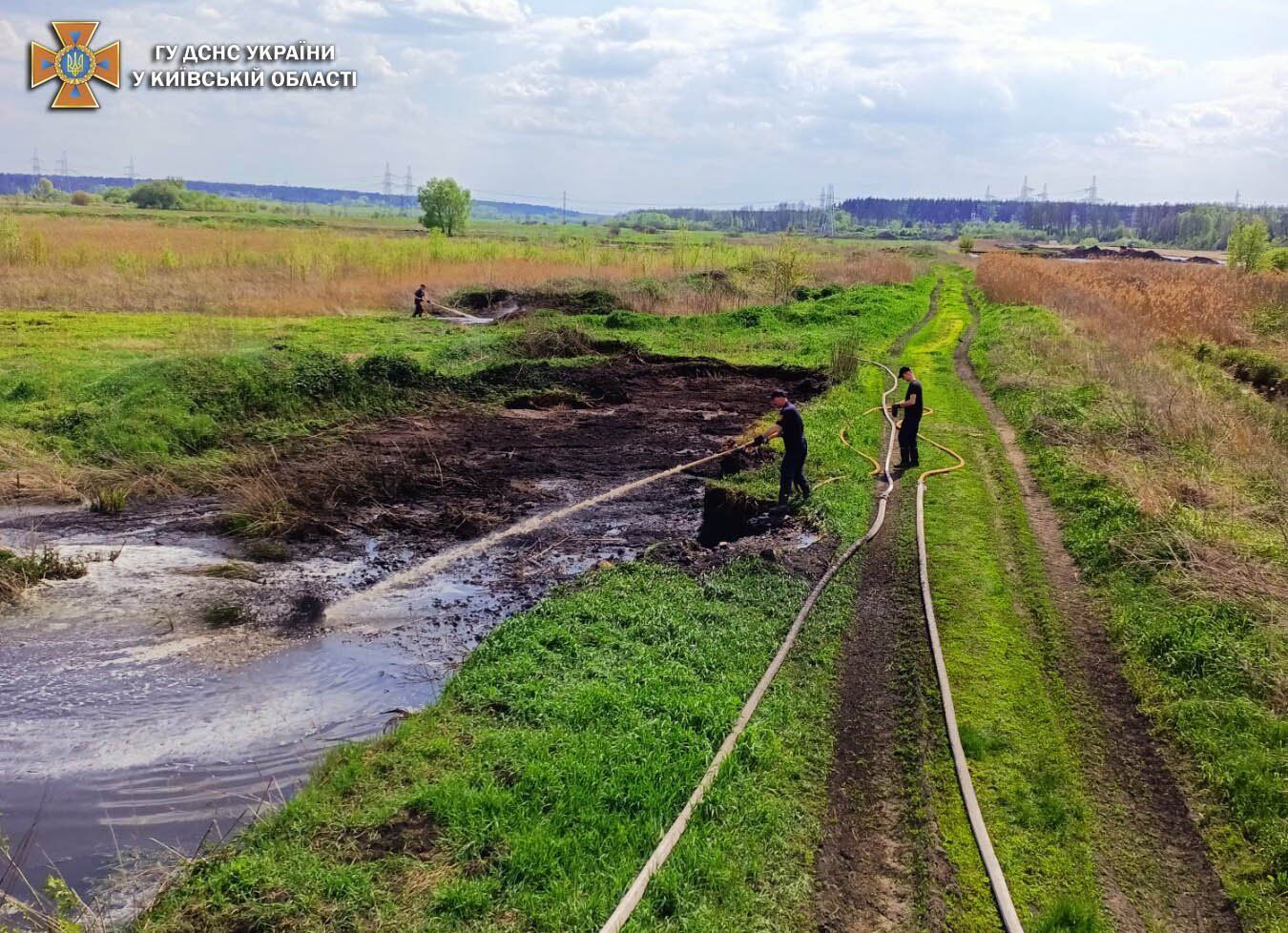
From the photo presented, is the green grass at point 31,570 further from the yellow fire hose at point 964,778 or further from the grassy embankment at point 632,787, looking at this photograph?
the yellow fire hose at point 964,778

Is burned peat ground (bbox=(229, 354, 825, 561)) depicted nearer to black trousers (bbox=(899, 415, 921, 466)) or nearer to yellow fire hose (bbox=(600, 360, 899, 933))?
black trousers (bbox=(899, 415, 921, 466))

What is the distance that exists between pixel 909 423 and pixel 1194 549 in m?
5.29

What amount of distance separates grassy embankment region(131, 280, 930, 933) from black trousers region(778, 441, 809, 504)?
10.7 feet

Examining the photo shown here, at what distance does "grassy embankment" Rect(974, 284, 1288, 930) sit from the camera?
581 centimetres

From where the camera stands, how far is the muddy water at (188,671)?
5.99 m

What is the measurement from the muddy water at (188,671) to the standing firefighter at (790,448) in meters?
1.41

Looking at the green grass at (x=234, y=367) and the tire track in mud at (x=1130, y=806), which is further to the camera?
the green grass at (x=234, y=367)

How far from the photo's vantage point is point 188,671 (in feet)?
26.2

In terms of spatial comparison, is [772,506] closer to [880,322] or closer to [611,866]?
[611,866]

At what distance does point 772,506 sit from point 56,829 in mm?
8815

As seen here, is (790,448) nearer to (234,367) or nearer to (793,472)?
(793,472)

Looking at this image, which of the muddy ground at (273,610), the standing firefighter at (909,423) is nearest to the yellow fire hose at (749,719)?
the muddy ground at (273,610)

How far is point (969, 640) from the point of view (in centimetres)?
819

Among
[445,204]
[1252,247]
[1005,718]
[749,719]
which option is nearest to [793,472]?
[1005,718]
